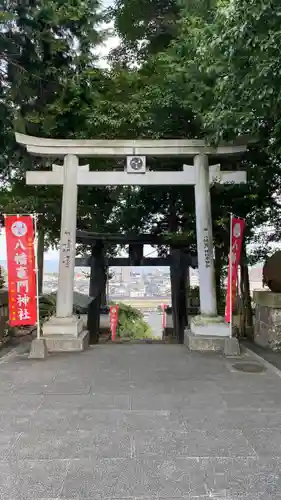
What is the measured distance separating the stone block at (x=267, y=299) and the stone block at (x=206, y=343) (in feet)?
5.19

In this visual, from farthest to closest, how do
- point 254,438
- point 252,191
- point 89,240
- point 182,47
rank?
1. point 89,240
2. point 252,191
3. point 182,47
4. point 254,438

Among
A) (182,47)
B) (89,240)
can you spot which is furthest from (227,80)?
(89,240)

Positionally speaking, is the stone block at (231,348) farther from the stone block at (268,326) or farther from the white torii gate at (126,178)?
the stone block at (268,326)

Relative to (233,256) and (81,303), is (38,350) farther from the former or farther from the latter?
(81,303)

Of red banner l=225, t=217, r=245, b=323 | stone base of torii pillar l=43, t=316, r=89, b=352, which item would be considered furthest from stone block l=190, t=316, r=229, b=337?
stone base of torii pillar l=43, t=316, r=89, b=352

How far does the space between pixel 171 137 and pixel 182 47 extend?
113 inches

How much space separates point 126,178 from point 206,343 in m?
3.84

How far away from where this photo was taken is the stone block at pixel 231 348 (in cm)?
792

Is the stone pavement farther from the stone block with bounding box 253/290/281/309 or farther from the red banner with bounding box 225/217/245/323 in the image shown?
the stone block with bounding box 253/290/281/309

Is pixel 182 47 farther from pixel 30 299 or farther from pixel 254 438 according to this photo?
pixel 254 438

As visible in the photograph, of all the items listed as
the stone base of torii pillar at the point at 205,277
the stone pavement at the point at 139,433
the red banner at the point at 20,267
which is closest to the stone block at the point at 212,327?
the stone base of torii pillar at the point at 205,277

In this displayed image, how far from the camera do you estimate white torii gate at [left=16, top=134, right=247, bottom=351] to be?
29.0ft

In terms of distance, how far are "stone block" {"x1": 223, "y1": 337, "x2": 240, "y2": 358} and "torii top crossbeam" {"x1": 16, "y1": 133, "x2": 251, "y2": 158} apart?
13.0ft

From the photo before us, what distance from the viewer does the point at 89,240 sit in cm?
1348
